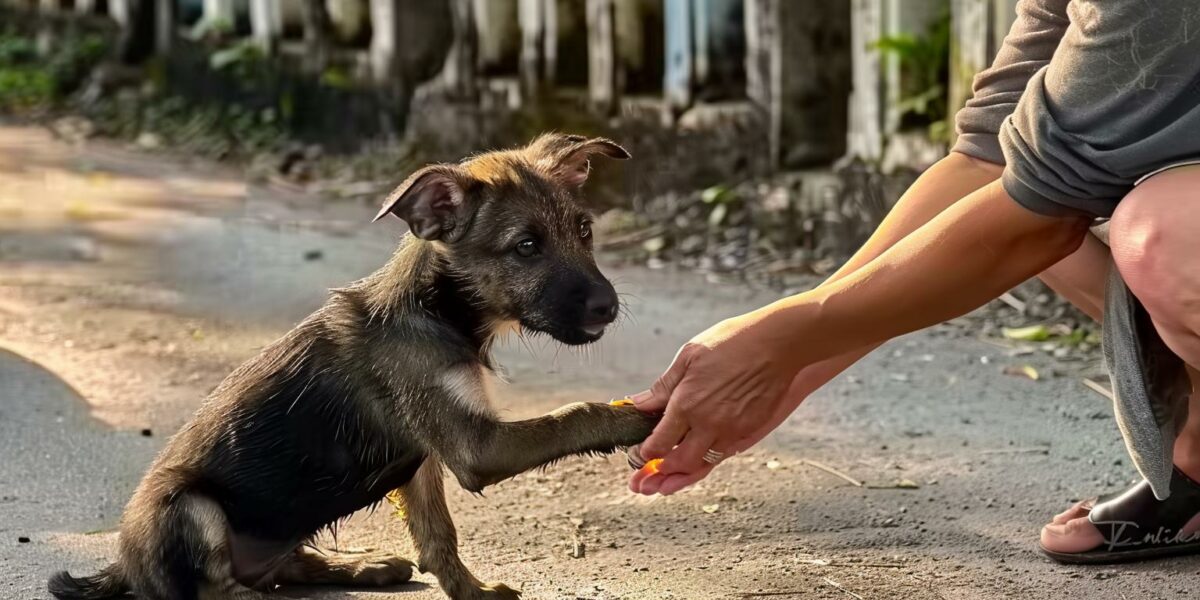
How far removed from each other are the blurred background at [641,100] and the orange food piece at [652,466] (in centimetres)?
255

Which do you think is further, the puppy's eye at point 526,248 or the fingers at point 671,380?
the puppy's eye at point 526,248

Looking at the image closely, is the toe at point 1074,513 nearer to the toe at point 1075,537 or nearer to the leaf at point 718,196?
the toe at point 1075,537

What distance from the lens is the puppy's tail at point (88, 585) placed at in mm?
3607

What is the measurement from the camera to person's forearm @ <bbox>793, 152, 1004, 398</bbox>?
12.9ft

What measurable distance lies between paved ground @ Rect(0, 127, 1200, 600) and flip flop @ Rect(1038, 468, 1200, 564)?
0.16ft

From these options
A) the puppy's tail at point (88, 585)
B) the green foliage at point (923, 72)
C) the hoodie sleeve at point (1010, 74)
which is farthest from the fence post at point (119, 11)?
the hoodie sleeve at point (1010, 74)

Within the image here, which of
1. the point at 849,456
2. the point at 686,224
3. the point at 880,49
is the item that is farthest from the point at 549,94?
the point at 849,456

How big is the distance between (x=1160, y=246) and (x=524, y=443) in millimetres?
1405

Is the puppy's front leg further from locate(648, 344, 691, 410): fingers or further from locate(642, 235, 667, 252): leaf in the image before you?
locate(642, 235, 667, 252): leaf

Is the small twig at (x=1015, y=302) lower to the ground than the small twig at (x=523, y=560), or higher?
lower

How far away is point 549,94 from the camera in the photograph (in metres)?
10.1

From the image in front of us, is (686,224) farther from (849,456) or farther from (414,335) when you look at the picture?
(414,335)

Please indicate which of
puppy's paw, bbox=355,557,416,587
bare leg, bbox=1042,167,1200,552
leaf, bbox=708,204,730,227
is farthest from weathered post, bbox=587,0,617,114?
bare leg, bbox=1042,167,1200,552

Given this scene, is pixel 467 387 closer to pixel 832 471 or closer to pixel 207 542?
pixel 207 542
